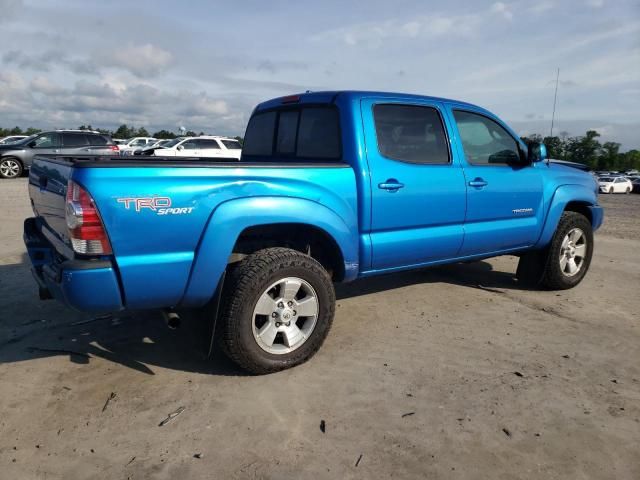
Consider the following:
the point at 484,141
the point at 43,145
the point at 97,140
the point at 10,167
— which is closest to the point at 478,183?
the point at 484,141

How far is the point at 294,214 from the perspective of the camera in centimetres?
335

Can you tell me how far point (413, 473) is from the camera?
243 cm

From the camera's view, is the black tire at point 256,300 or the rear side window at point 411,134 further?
the rear side window at point 411,134

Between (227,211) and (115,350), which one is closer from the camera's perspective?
(227,211)

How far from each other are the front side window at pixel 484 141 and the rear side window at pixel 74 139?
51.3 ft

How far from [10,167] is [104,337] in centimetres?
1664

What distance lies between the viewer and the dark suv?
17.2m

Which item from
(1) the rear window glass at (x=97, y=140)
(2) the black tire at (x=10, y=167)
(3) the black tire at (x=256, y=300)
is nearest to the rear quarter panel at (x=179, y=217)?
(3) the black tire at (x=256, y=300)

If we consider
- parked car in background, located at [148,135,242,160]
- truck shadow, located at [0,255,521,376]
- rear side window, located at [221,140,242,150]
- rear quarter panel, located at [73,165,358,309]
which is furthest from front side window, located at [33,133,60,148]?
rear quarter panel, located at [73,165,358,309]

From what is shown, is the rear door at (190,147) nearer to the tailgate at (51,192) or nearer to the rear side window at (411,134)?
the tailgate at (51,192)

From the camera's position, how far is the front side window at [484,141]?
4535 mm

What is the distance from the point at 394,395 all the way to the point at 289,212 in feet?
4.27

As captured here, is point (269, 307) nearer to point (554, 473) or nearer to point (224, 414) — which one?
point (224, 414)

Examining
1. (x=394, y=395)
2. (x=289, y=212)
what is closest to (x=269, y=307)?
(x=289, y=212)
